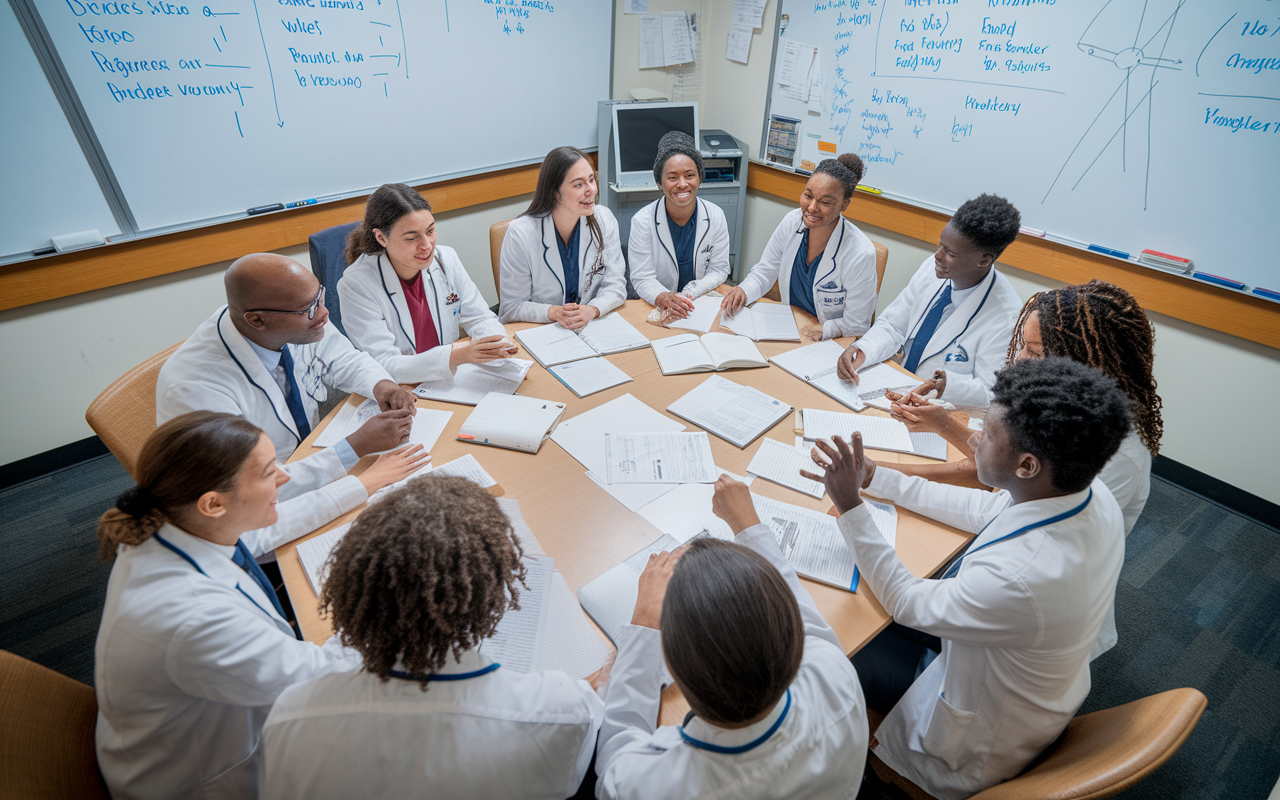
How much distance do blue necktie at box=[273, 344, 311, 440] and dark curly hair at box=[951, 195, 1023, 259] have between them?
205cm

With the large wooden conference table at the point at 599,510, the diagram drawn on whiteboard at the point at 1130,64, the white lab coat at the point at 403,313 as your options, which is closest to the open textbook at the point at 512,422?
the large wooden conference table at the point at 599,510

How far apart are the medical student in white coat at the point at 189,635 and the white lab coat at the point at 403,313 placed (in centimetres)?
79

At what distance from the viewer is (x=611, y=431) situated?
62.8 inches

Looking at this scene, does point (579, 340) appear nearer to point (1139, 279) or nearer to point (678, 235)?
point (678, 235)

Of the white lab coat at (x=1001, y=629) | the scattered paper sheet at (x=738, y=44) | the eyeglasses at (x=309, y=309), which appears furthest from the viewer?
the scattered paper sheet at (x=738, y=44)

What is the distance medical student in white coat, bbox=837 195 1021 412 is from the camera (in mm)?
1843

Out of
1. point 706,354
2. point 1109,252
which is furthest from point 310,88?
point 1109,252

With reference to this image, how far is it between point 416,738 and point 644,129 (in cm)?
360

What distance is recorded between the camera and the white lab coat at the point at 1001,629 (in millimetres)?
964

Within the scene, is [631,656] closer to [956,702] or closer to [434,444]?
[956,702]

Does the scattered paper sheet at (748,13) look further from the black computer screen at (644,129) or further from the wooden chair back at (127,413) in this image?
the wooden chair back at (127,413)

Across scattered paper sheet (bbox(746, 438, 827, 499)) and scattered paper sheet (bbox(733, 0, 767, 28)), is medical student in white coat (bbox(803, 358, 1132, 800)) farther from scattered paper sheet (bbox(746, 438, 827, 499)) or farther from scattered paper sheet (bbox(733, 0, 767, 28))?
scattered paper sheet (bbox(733, 0, 767, 28))

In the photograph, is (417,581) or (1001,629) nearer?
(417,581)

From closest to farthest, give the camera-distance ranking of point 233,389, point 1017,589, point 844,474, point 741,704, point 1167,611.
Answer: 1. point 741,704
2. point 1017,589
3. point 844,474
4. point 233,389
5. point 1167,611
